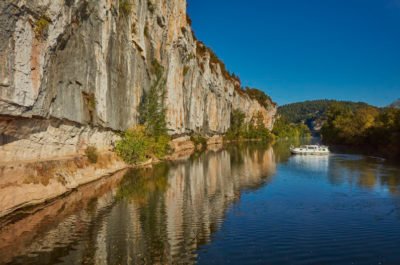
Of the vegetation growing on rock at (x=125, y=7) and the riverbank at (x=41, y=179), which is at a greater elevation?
the vegetation growing on rock at (x=125, y=7)

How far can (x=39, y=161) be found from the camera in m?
26.0

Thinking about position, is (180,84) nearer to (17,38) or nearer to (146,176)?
(146,176)

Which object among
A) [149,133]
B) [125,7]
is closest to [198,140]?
[149,133]

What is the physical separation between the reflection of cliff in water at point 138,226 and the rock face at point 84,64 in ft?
21.5

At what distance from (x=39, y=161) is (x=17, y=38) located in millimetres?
8385

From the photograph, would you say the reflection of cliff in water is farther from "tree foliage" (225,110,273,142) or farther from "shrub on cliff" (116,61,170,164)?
"tree foliage" (225,110,273,142)

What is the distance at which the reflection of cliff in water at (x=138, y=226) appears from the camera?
15812mm

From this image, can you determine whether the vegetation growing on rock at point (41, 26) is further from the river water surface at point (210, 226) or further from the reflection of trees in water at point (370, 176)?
the reflection of trees in water at point (370, 176)

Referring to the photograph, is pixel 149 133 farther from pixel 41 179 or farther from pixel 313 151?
pixel 313 151

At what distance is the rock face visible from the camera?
22141 millimetres

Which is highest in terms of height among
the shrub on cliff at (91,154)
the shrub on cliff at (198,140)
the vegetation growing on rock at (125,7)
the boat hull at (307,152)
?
the vegetation growing on rock at (125,7)

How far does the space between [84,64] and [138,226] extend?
1943cm

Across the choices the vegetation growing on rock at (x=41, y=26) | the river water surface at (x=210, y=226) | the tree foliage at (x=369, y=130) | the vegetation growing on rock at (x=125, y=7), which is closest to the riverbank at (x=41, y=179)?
the river water surface at (x=210, y=226)

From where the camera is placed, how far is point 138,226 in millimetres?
20188
